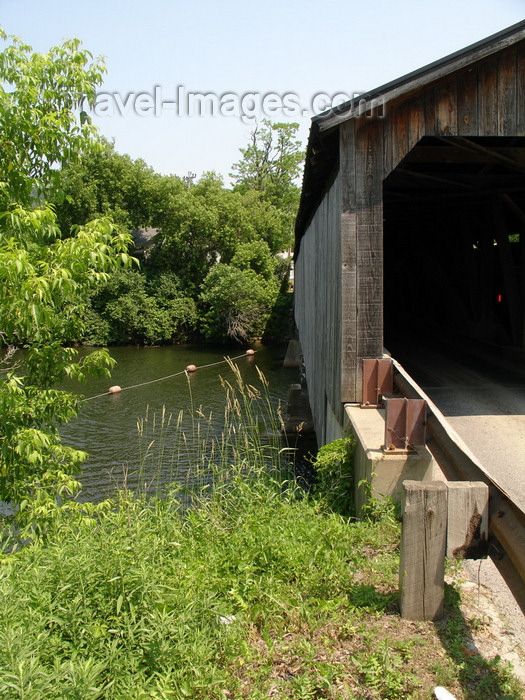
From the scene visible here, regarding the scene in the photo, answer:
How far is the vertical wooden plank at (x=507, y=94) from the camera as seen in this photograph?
5.39m

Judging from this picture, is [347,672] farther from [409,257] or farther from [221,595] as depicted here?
[409,257]

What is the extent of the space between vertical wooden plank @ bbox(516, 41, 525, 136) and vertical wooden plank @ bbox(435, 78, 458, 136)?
0.62 m

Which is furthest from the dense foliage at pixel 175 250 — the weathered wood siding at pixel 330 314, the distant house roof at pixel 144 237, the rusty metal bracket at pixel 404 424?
the rusty metal bracket at pixel 404 424

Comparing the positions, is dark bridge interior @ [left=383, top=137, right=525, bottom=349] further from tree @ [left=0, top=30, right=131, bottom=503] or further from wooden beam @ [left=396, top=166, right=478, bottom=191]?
tree @ [left=0, top=30, right=131, bottom=503]

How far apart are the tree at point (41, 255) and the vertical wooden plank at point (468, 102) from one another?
3207 millimetres

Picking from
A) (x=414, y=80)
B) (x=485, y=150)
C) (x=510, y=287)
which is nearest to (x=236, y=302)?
(x=510, y=287)

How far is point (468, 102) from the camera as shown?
540 centimetres

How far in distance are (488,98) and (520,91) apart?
1.07ft

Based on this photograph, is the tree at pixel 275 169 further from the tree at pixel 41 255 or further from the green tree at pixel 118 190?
the tree at pixel 41 255

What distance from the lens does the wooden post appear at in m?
2.68

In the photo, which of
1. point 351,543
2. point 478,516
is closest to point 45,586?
point 351,543

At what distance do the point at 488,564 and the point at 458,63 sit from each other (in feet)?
13.4

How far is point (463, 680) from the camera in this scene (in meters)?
2.43

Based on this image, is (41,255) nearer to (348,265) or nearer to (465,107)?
(348,265)
